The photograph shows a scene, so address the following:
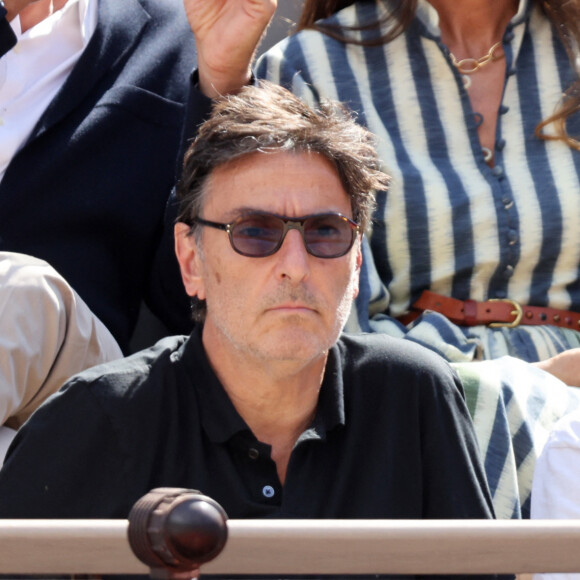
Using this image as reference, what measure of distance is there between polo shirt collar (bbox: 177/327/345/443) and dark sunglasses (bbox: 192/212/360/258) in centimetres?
20

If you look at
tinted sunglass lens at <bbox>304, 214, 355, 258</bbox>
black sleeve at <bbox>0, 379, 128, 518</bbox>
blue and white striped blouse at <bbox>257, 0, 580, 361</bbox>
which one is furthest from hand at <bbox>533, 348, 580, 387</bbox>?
black sleeve at <bbox>0, 379, 128, 518</bbox>

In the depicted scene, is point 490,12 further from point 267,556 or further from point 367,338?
point 267,556

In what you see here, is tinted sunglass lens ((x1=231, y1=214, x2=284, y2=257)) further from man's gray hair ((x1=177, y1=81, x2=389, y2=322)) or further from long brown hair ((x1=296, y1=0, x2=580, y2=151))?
long brown hair ((x1=296, y1=0, x2=580, y2=151))

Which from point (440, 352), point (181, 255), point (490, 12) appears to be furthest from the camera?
point (490, 12)

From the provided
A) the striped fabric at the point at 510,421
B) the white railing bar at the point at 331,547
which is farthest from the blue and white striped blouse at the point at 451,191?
the white railing bar at the point at 331,547

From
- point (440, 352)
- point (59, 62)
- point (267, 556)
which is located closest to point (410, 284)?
point (440, 352)

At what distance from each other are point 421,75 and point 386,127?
0.19 metres

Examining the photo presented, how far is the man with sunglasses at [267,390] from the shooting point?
1.79 m

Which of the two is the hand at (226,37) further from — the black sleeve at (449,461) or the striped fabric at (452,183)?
the black sleeve at (449,461)

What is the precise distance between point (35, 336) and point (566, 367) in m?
1.17

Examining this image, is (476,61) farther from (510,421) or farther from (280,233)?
(280,233)

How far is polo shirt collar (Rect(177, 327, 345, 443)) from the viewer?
1.85 m

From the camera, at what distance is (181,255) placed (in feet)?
6.87

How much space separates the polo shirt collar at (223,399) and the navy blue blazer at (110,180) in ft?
2.32
